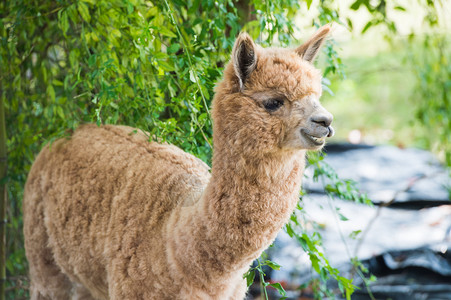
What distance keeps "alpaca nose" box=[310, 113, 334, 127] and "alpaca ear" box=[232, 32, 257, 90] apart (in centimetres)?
31

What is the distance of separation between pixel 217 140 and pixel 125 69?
77cm

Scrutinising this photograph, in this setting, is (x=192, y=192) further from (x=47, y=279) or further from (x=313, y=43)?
(x=47, y=279)

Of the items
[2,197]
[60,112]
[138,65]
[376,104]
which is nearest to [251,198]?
[138,65]

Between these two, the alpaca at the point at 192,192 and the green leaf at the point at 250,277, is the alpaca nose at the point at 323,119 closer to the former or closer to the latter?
the alpaca at the point at 192,192

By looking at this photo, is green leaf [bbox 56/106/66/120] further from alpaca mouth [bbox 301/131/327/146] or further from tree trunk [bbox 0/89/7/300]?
alpaca mouth [bbox 301/131/327/146]

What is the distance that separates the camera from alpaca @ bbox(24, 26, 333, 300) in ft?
6.27

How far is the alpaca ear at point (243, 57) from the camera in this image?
191cm

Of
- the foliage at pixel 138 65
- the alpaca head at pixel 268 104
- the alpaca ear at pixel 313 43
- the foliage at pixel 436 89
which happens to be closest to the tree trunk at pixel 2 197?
the foliage at pixel 138 65

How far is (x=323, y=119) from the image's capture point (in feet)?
5.93

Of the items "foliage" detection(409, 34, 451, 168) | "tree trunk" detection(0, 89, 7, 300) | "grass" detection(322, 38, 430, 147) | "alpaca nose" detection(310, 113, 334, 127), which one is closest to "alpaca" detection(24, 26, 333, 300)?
"alpaca nose" detection(310, 113, 334, 127)

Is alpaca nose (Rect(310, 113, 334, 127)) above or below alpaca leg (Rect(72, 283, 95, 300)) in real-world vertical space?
above

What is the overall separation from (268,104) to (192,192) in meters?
0.59

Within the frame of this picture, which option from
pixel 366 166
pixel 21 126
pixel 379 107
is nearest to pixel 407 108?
pixel 379 107

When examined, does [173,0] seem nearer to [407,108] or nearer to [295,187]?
[295,187]
